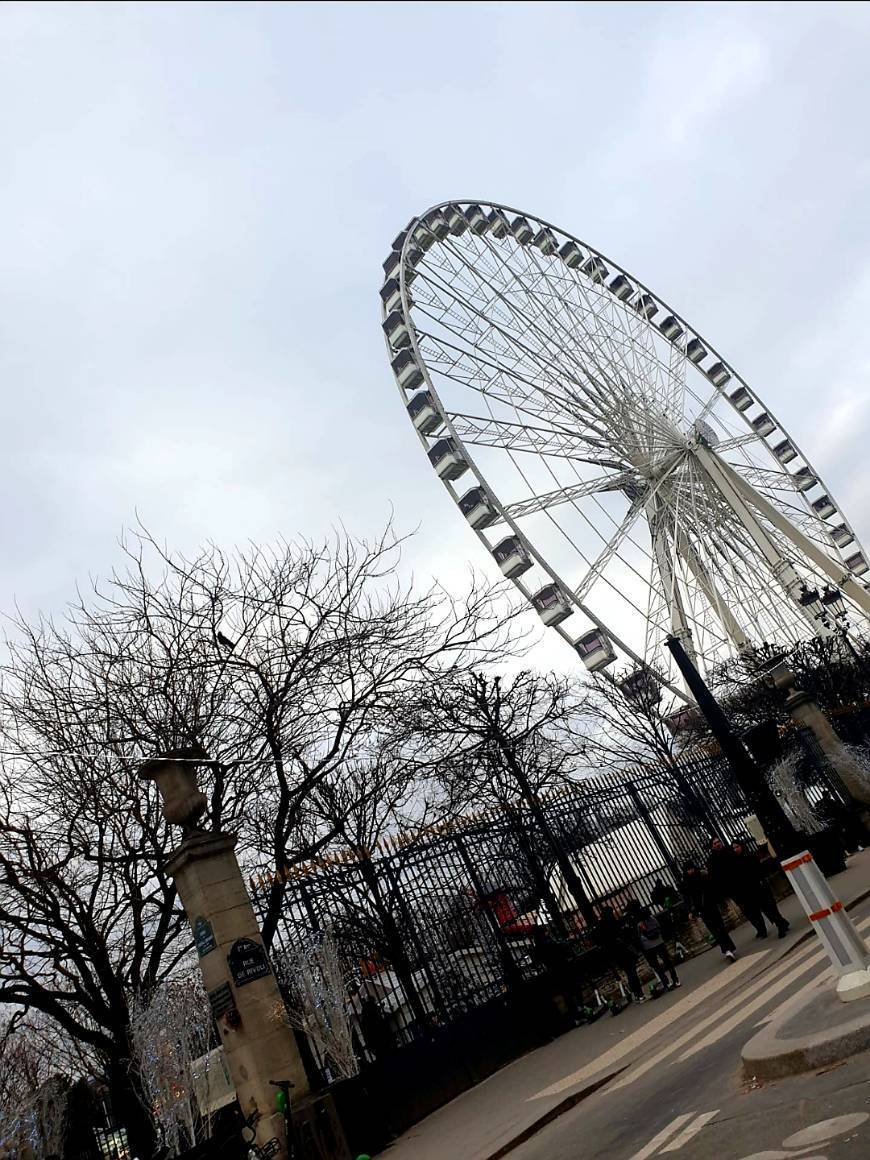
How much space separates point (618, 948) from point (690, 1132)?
23.8 ft

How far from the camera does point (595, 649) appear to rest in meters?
23.4

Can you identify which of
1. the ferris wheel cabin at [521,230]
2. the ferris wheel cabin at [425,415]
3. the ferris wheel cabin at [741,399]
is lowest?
the ferris wheel cabin at [425,415]

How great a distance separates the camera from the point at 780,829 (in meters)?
12.3

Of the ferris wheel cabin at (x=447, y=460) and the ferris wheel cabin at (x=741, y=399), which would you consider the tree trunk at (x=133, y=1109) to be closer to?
the ferris wheel cabin at (x=447, y=460)

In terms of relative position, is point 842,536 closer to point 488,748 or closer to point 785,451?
point 785,451

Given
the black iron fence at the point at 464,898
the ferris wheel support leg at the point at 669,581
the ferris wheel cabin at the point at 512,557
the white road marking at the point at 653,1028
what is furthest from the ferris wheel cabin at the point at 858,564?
the white road marking at the point at 653,1028

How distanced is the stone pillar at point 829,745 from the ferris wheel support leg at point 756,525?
5.46 metres

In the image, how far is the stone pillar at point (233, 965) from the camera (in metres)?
8.95

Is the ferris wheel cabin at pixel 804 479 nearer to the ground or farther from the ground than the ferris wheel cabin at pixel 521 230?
nearer to the ground

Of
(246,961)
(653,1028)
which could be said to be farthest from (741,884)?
(246,961)

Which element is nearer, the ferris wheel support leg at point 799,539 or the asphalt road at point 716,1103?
the asphalt road at point 716,1103

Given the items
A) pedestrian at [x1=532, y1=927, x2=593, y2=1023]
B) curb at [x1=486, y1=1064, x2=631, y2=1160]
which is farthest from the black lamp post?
curb at [x1=486, y1=1064, x2=631, y2=1160]

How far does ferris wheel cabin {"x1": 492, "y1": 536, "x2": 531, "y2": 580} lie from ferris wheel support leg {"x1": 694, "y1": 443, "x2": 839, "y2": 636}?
8373 millimetres

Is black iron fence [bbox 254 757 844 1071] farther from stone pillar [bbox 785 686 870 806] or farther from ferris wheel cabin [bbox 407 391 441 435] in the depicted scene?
ferris wheel cabin [bbox 407 391 441 435]
